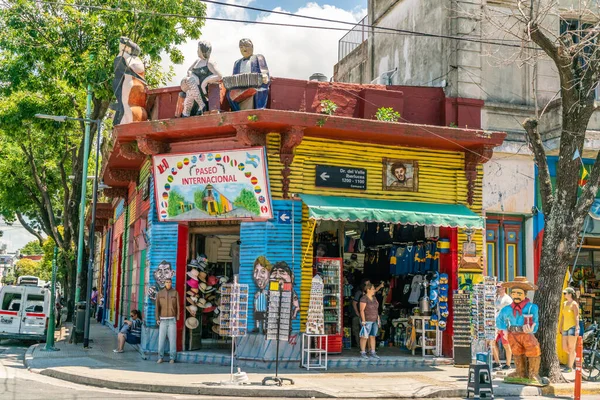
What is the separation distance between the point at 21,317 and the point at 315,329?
11992 millimetres

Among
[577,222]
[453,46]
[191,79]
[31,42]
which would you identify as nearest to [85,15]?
[31,42]

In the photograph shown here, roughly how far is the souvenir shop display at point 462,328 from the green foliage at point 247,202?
481 cm

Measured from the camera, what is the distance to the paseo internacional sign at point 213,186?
1493 cm

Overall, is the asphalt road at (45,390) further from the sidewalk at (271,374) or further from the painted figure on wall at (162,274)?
the painted figure on wall at (162,274)

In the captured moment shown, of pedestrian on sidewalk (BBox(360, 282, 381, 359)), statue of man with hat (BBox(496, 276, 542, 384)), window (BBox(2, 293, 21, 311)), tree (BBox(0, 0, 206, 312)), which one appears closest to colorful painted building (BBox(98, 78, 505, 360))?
pedestrian on sidewalk (BBox(360, 282, 381, 359))

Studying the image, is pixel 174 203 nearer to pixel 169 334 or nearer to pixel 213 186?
pixel 213 186

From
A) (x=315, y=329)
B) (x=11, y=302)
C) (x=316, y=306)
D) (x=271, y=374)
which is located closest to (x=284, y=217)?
(x=316, y=306)

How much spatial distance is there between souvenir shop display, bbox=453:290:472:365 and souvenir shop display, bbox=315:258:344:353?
2.61 m

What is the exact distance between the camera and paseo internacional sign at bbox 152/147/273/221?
588 inches

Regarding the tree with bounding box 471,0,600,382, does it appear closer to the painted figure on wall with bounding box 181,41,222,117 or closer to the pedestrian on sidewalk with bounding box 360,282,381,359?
the pedestrian on sidewalk with bounding box 360,282,381,359

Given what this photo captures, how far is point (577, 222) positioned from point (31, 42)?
1737cm

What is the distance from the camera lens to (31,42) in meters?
21.7

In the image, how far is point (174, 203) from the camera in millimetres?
15867

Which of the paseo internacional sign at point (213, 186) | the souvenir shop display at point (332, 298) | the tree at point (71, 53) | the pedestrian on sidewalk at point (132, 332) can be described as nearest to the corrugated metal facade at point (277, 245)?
the paseo internacional sign at point (213, 186)
